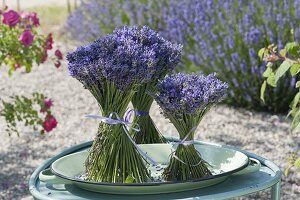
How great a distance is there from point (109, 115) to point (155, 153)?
1.08 ft

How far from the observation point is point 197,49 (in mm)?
5688

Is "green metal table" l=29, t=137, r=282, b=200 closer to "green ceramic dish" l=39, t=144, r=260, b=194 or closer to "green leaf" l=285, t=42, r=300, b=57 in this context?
"green ceramic dish" l=39, t=144, r=260, b=194

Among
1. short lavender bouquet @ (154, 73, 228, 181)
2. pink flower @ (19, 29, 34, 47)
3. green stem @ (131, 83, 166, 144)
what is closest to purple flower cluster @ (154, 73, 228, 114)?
short lavender bouquet @ (154, 73, 228, 181)

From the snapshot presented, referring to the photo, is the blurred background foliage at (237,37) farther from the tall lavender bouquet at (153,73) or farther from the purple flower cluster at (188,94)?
the purple flower cluster at (188,94)

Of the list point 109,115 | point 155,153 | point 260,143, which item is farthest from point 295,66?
point 260,143

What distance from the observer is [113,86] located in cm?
231

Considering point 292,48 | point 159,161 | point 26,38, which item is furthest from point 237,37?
point 159,161

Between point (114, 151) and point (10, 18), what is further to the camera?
point (10, 18)

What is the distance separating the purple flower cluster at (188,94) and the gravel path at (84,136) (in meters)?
1.87

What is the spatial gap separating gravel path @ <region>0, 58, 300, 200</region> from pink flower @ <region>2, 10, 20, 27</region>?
96 centimetres

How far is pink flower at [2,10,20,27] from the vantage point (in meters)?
4.00

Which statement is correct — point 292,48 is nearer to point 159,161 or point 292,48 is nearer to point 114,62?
point 159,161

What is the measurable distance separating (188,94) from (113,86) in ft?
0.76

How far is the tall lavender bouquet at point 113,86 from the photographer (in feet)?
7.49
